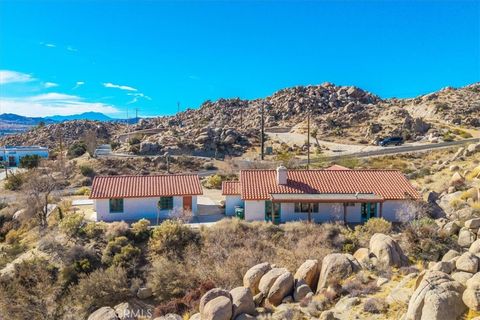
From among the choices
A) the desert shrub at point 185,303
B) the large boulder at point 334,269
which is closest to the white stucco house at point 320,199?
the desert shrub at point 185,303

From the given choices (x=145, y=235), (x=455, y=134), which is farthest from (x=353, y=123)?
(x=145, y=235)

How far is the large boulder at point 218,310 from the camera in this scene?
48.0 feet

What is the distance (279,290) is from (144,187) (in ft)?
56.1

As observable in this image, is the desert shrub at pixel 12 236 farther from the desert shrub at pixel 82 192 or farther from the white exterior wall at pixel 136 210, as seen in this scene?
the desert shrub at pixel 82 192

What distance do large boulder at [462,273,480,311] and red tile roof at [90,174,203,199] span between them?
20.9 metres

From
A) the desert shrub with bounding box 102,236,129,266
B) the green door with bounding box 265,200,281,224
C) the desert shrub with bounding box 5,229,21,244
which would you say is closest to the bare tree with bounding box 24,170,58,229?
the desert shrub with bounding box 5,229,21,244

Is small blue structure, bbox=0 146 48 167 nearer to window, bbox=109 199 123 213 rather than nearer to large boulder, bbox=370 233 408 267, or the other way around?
window, bbox=109 199 123 213

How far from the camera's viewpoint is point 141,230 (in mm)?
26484

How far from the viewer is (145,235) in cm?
2639

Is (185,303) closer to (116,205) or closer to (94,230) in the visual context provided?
(94,230)

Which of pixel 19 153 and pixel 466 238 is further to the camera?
pixel 19 153

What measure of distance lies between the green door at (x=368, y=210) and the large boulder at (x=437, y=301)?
17.0m

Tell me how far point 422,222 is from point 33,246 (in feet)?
83.7

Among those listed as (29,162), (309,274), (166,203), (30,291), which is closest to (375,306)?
(309,274)
